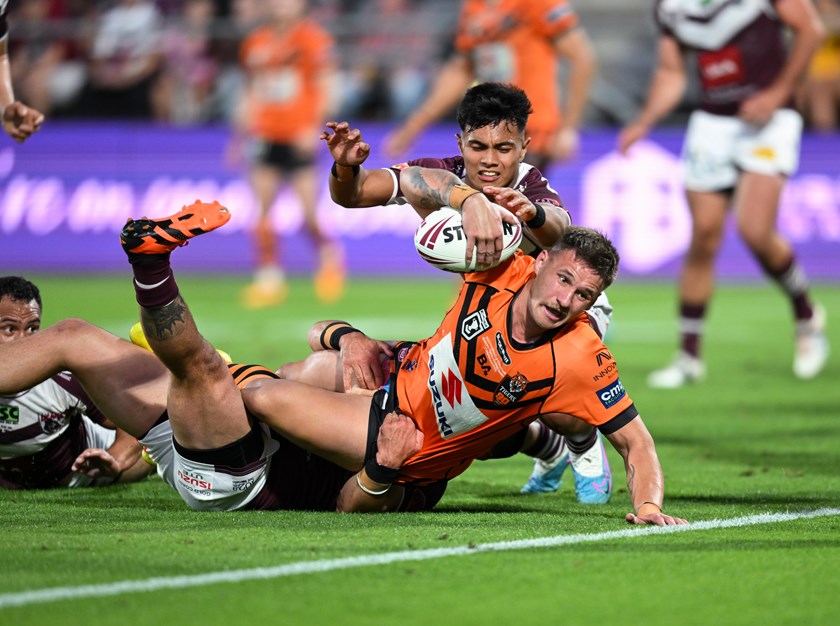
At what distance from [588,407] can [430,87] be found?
14.5 metres

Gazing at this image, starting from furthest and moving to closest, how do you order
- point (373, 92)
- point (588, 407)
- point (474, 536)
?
1. point (373, 92)
2. point (588, 407)
3. point (474, 536)

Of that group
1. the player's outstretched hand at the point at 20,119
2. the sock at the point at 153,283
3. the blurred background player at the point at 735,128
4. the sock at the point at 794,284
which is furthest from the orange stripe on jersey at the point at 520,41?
the sock at the point at 153,283

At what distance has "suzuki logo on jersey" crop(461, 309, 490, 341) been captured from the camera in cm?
521

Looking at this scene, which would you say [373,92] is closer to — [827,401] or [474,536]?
[827,401]

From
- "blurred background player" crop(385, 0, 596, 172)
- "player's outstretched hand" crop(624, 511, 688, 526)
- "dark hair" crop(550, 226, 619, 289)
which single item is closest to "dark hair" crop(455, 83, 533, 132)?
"dark hair" crop(550, 226, 619, 289)

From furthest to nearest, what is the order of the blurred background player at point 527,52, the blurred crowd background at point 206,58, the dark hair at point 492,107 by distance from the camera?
the blurred crowd background at point 206,58
the blurred background player at point 527,52
the dark hair at point 492,107

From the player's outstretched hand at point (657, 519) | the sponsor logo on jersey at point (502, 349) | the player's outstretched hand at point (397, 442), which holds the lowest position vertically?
the player's outstretched hand at point (657, 519)

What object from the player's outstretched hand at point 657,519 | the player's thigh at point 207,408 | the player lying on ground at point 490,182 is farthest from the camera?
the player lying on ground at point 490,182

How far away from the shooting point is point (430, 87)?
63.4 feet

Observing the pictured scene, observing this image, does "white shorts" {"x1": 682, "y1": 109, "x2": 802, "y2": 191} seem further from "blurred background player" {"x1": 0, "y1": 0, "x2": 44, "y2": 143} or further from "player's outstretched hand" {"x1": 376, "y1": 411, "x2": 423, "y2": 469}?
"player's outstretched hand" {"x1": 376, "y1": 411, "x2": 423, "y2": 469}

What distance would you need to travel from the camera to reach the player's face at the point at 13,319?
5914 mm

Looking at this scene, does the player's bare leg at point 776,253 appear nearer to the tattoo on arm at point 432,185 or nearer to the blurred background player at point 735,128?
the blurred background player at point 735,128

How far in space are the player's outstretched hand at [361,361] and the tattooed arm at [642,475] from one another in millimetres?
1003

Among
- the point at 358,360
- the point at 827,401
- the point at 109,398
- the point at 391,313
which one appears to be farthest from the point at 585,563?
the point at 391,313
